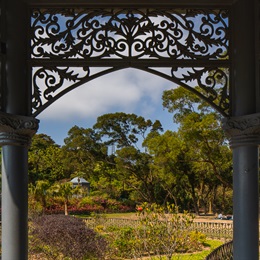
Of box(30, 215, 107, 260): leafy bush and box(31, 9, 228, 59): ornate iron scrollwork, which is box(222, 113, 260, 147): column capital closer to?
box(31, 9, 228, 59): ornate iron scrollwork

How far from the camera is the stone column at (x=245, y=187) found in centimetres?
190

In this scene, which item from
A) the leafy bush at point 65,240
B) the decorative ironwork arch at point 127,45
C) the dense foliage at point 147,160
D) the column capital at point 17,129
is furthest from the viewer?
the dense foliage at point 147,160

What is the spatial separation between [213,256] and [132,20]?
3.56 meters

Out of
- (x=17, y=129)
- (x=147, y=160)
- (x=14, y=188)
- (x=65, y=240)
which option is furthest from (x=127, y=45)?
(x=147, y=160)

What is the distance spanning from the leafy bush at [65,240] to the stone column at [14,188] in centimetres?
484

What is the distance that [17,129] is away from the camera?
1868 mm

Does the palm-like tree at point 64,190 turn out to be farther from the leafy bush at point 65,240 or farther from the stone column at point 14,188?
the stone column at point 14,188

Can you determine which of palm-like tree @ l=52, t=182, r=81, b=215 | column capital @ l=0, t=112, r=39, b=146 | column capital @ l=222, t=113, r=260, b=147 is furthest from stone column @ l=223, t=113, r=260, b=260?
palm-like tree @ l=52, t=182, r=81, b=215

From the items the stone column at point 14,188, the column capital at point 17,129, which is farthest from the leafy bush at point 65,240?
the column capital at point 17,129

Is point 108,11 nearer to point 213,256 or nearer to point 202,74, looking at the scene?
point 202,74

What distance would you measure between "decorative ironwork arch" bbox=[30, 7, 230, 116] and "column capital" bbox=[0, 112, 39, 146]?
17cm

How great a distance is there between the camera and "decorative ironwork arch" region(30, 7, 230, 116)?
201 centimetres

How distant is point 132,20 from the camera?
204 cm

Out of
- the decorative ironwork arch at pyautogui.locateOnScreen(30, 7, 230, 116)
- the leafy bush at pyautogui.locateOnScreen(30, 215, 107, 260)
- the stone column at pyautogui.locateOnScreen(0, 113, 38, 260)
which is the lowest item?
the leafy bush at pyautogui.locateOnScreen(30, 215, 107, 260)
